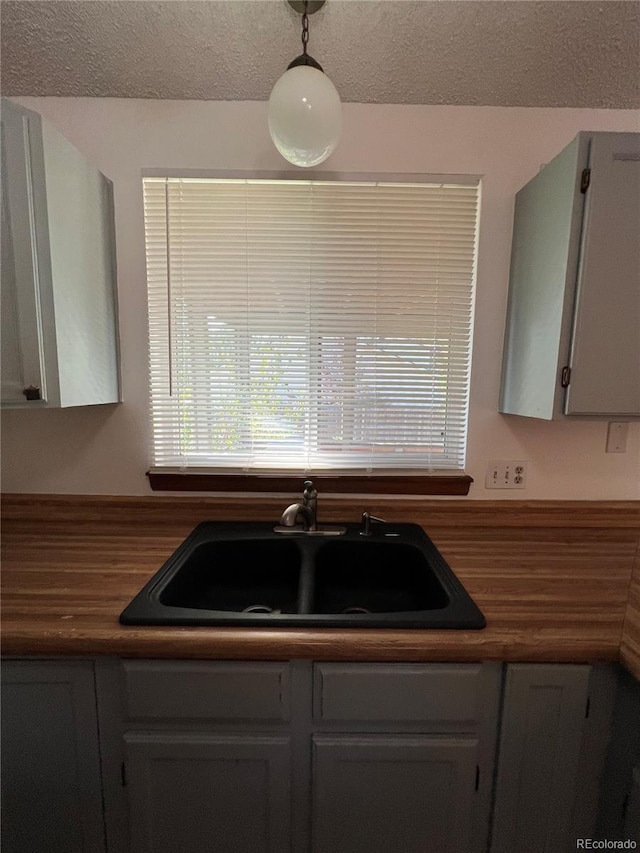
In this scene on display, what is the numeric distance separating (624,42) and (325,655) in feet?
6.01

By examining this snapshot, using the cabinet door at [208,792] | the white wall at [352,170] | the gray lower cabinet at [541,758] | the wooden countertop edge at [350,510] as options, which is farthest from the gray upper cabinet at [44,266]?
the gray lower cabinet at [541,758]

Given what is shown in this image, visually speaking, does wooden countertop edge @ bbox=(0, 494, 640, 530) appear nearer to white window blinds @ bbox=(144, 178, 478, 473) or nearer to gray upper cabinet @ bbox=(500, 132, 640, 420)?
white window blinds @ bbox=(144, 178, 478, 473)

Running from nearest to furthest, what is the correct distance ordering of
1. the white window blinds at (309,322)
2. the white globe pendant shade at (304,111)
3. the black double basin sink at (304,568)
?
the white globe pendant shade at (304,111), the black double basin sink at (304,568), the white window blinds at (309,322)

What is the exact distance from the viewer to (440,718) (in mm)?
807

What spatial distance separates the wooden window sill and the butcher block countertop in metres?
0.05

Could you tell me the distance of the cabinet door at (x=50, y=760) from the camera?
811 mm

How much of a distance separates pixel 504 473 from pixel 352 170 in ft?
3.99

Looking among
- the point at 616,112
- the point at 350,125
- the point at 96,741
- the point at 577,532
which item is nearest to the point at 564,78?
the point at 616,112

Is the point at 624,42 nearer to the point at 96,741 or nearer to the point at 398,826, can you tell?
the point at 398,826

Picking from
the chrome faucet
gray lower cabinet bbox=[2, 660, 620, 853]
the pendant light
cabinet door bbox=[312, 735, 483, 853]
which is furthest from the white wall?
cabinet door bbox=[312, 735, 483, 853]

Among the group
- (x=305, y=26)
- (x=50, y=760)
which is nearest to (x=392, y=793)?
(x=50, y=760)

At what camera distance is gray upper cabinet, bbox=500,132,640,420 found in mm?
962

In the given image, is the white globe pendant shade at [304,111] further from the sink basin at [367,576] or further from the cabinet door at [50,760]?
the cabinet door at [50,760]

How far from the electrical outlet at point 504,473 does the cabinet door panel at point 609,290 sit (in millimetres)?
388
